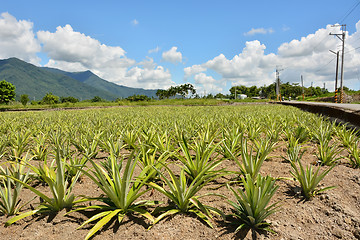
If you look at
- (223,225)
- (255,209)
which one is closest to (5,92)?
(223,225)

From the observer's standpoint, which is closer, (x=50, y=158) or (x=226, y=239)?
(x=226, y=239)

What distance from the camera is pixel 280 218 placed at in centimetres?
161

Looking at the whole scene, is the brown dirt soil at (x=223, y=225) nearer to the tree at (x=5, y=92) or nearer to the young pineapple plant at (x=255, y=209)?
the young pineapple plant at (x=255, y=209)

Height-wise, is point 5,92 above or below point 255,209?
above

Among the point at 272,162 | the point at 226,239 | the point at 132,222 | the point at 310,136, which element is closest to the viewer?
the point at 226,239

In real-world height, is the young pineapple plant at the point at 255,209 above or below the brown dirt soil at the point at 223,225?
above

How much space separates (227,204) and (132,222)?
861 mm

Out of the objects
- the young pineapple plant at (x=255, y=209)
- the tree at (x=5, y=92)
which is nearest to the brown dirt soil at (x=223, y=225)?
the young pineapple plant at (x=255, y=209)

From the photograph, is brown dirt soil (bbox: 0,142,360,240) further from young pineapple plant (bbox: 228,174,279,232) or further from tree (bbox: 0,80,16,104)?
tree (bbox: 0,80,16,104)

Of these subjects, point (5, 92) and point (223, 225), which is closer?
point (223, 225)

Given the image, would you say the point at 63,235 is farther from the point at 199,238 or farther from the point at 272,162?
the point at 272,162

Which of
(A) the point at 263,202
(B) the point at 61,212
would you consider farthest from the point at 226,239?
(B) the point at 61,212

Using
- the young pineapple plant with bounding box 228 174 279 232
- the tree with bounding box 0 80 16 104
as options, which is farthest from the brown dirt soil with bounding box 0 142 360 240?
the tree with bounding box 0 80 16 104

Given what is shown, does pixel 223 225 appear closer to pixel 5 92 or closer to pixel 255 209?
pixel 255 209
